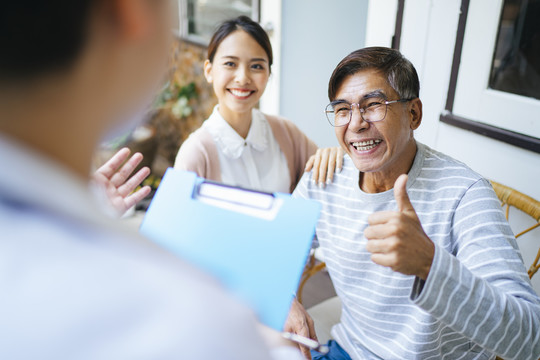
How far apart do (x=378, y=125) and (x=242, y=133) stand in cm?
A: 71

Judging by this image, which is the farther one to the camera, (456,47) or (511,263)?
(456,47)

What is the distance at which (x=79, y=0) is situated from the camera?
329 mm

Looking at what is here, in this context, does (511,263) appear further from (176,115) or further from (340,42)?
(176,115)

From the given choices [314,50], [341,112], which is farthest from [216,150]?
[314,50]

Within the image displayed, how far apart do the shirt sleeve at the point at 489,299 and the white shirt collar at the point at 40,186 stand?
620mm

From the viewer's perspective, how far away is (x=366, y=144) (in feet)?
3.63

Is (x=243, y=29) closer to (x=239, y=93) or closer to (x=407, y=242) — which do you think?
(x=239, y=93)

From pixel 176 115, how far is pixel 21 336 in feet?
12.1

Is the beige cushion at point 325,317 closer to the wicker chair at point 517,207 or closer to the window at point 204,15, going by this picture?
the wicker chair at point 517,207

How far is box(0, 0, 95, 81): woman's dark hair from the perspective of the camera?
0.31m

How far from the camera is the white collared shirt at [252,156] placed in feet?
5.17

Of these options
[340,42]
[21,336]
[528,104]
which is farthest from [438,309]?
[340,42]

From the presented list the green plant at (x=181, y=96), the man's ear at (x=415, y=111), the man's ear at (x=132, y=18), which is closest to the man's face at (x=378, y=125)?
the man's ear at (x=415, y=111)

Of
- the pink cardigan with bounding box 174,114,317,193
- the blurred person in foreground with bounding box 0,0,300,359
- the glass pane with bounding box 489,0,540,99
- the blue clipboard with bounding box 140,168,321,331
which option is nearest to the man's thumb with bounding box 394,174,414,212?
the blue clipboard with bounding box 140,168,321,331
